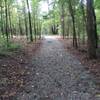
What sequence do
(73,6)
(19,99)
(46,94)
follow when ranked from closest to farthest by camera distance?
(19,99) → (46,94) → (73,6)

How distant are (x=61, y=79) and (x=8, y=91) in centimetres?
248

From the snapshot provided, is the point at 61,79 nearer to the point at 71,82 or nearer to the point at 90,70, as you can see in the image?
the point at 71,82

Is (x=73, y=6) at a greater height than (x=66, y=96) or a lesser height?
greater

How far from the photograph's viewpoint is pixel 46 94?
7250mm

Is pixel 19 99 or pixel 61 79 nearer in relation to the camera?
pixel 19 99

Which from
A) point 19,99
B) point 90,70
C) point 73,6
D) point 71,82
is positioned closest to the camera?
point 19,99

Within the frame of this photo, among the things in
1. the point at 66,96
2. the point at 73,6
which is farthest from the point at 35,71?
the point at 73,6

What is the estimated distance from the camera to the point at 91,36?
14.3 m

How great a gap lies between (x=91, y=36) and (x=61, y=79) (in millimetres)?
5835

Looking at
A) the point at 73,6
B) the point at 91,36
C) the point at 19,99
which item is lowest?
the point at 19,99

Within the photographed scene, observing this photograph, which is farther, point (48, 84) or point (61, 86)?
point (48, 84)

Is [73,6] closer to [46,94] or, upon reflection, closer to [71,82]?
[71,82]

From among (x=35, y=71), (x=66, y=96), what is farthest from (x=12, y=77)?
(x=66, y=96)

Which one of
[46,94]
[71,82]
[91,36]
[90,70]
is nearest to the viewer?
[46,94]
